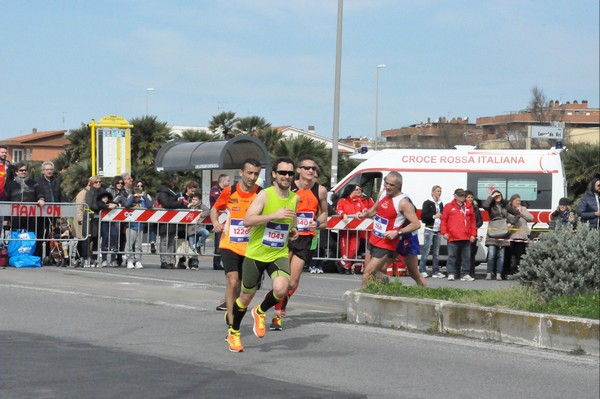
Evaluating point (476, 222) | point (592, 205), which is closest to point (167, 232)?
point (476, 222)

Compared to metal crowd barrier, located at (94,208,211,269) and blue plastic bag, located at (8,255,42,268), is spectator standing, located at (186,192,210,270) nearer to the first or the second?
metal crowd barrier, located at (94,208,211,269)

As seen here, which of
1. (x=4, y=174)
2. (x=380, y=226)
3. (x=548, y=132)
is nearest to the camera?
(x=380, y=226)

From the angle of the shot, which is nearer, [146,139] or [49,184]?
[49,184]

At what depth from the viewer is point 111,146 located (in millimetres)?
31062

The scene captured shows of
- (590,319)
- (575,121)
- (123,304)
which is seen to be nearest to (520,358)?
(590,319)

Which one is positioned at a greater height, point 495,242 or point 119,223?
point 119,223

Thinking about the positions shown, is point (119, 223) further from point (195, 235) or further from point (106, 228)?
point (195, 235)

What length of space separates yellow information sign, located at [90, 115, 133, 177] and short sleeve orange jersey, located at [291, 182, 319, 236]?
747 inches

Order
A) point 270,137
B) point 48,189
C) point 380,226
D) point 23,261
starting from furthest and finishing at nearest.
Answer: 1. point 270,137
2. point 48,189
3. point 23,261
4. point 380,226

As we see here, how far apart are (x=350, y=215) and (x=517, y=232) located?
3403mm

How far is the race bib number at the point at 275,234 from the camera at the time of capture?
33.3ft

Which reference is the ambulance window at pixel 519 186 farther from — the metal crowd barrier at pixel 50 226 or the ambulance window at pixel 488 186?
the metal crowd barrier at pixel 50 226

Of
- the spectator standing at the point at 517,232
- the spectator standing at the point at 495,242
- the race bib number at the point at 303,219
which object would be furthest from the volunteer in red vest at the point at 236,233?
the spectator standing at the point at 517,232

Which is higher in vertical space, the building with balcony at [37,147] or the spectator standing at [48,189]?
the building with balcony at [37,147]
